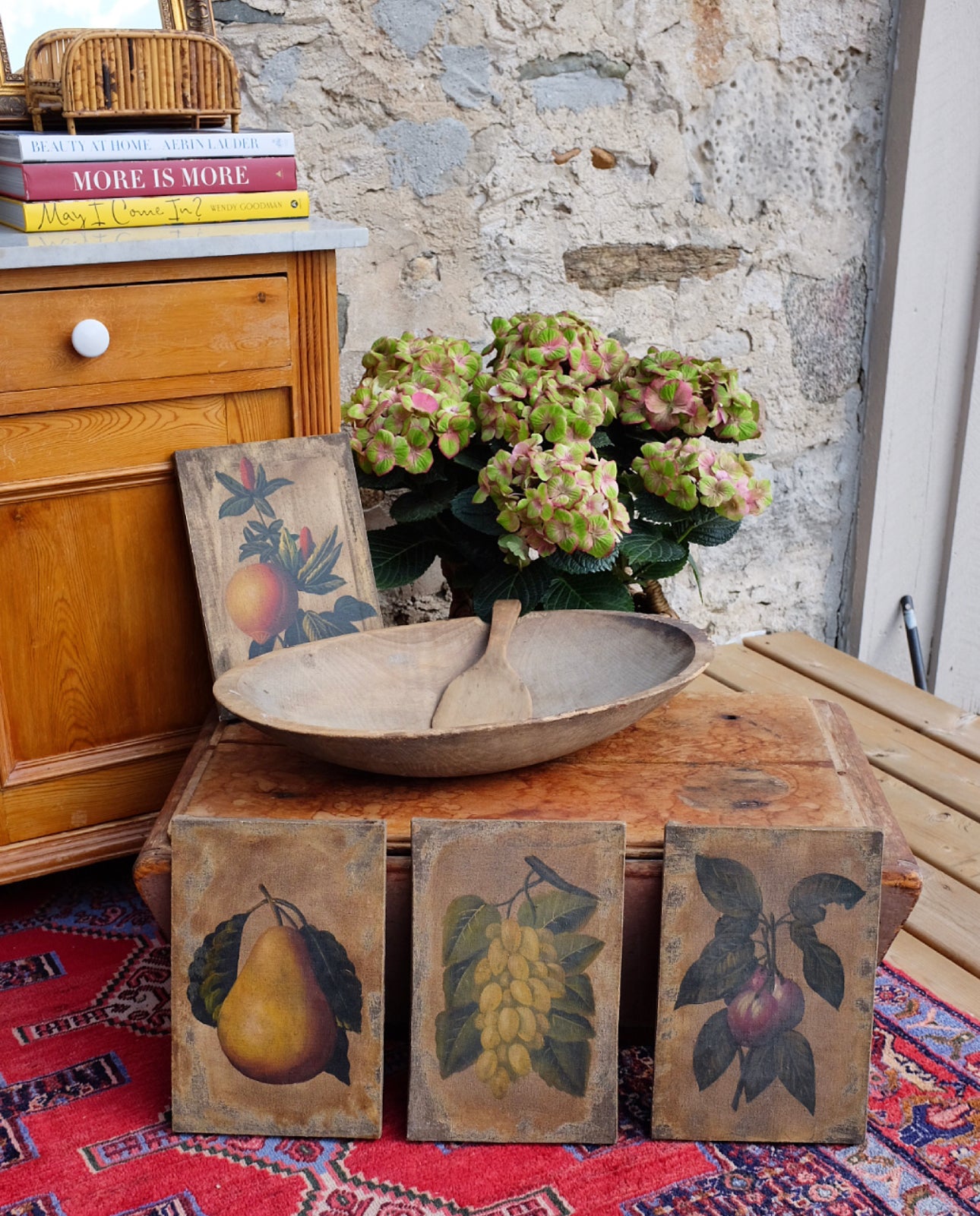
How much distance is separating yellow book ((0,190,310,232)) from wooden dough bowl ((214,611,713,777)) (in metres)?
0.59

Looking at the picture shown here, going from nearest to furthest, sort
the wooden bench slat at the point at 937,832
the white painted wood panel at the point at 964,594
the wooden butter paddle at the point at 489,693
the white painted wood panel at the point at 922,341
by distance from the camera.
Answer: the wooden butter paddle at the point at 489,693
the wooden bench slat at the point at 937,832
the white painted wood panel at the point at 922,341
the white painted wood panel at the point at 964,594

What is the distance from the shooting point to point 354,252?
213cm

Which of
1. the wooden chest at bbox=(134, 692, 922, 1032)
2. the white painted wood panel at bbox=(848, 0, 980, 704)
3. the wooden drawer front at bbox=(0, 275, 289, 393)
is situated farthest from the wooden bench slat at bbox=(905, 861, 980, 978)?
the wooden drawer front at bbox=(0, 275, 289, 393)

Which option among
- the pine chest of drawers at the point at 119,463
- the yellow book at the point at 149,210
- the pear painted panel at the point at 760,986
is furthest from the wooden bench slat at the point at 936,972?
the yellow book at the point at 149,210

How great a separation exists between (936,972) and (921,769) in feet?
1.99

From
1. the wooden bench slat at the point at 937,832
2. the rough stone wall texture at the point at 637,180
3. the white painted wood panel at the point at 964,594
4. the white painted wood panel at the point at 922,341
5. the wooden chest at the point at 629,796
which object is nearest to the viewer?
the wooden chest at the point at 629,796

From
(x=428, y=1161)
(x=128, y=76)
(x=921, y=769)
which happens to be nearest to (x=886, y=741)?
(x=921, y=769)

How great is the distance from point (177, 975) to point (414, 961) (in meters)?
0.26

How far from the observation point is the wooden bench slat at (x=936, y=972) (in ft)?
5.19

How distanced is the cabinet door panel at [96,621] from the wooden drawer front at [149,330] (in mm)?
157

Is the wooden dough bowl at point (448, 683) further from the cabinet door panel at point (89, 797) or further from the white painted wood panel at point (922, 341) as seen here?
the white painted wood panel at point (922, 341)

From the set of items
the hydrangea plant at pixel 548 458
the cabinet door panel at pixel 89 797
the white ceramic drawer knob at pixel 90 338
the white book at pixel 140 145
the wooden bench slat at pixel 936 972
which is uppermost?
the white book at pixel 140 145

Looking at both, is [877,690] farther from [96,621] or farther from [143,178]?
[143,178]

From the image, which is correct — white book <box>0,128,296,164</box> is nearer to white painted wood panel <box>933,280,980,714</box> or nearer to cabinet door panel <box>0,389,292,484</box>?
cabinet door panel <box>0,389,292,484</box>
